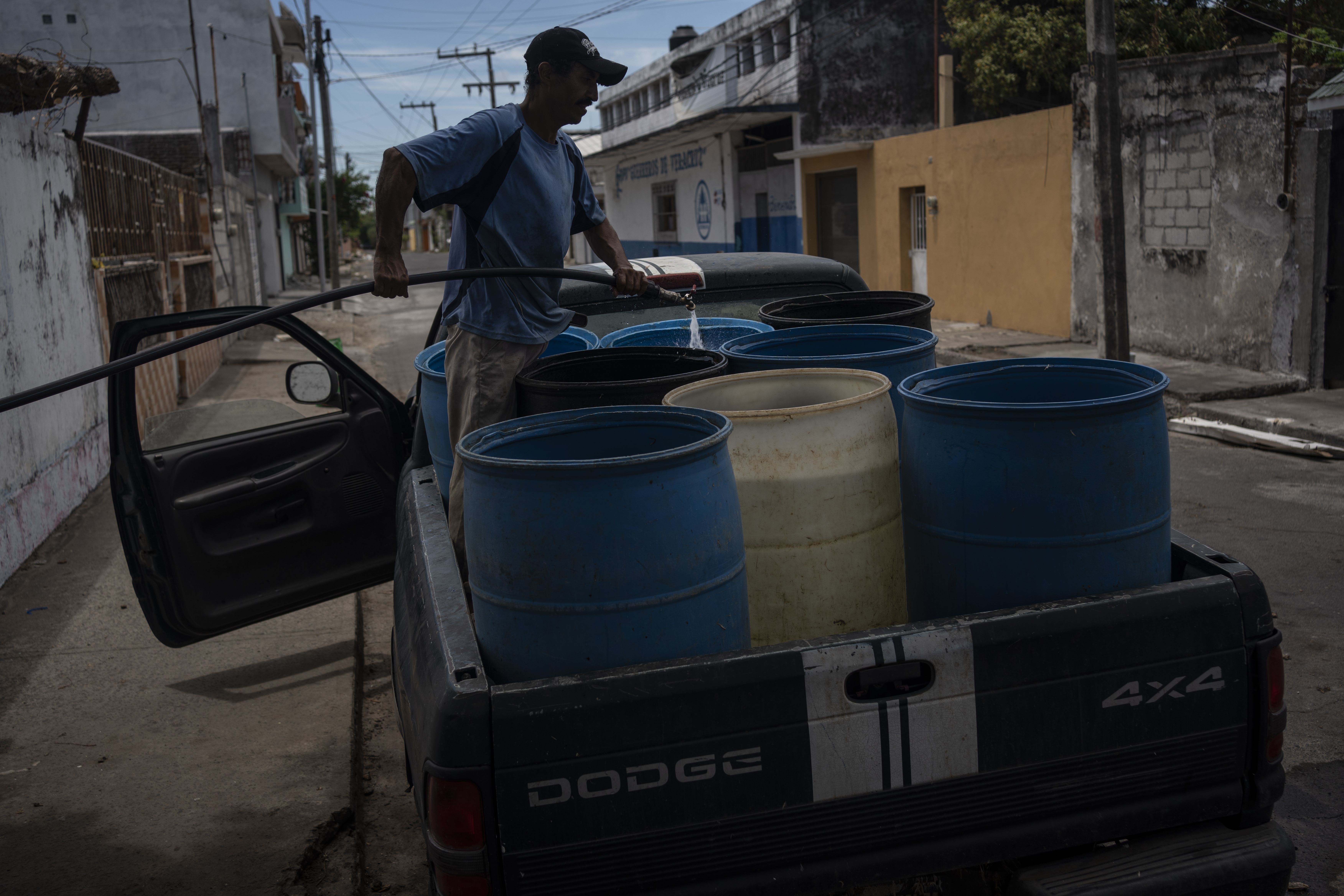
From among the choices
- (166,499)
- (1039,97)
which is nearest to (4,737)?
(166,499)

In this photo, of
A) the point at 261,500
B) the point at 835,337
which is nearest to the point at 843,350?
the point at 835,337

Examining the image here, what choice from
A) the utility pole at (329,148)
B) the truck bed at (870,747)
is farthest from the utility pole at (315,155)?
the truck bed at (870,747)

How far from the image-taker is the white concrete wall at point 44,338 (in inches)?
257

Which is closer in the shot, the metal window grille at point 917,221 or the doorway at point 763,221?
the metal window grille at point 917,221

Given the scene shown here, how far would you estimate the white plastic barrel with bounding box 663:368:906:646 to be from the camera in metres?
2.19

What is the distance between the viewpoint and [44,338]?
7.62 meters

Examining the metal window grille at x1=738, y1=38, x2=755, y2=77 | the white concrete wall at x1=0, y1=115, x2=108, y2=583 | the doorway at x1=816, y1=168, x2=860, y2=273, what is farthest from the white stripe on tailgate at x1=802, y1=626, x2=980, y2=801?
the metal window grille at x1=738, y1=38, x2=755, y2=77

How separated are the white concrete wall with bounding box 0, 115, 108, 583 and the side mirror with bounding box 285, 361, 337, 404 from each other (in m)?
2.39

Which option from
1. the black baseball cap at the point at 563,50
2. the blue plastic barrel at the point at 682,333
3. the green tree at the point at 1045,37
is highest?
the green tree at the point at 1045,37

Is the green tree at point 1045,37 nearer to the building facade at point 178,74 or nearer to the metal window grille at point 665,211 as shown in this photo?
the metal window grille at point 665,211

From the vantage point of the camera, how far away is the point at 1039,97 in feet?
73.4

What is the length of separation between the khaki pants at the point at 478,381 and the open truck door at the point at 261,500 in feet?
2.46

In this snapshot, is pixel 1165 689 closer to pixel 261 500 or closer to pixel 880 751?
pixel 880 751

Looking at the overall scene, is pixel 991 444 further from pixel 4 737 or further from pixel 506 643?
pixel 4 737
